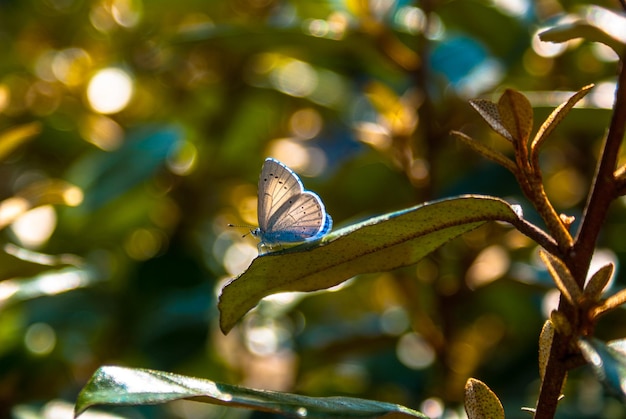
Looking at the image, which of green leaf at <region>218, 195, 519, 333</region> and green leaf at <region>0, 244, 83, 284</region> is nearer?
green leaf at <region>218, 195, 519, 333</region>

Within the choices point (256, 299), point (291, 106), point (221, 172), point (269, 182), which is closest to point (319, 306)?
point (221, 172)

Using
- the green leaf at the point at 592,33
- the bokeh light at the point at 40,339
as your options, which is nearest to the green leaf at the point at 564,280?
the green leaf at the point at 592,33

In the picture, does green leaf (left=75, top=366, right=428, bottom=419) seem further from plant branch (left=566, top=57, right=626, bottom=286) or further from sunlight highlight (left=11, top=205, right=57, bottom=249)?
sunlight highlight (left=11, top=205, right=57, bottom=249)

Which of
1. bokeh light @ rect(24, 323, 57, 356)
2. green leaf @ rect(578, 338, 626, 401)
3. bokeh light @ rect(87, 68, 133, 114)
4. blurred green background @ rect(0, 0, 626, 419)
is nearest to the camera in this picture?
green leaf @ rect(578, 338, 626, 401)

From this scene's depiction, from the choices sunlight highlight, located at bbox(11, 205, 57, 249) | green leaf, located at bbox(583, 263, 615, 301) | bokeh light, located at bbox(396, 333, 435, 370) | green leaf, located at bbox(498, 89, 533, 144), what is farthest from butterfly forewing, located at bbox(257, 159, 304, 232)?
sunlight highlight, located at bbox(11, 205, 57, 249)

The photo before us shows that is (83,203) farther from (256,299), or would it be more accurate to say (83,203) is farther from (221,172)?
(256,299)

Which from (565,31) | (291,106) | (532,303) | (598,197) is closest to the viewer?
(598,197)
